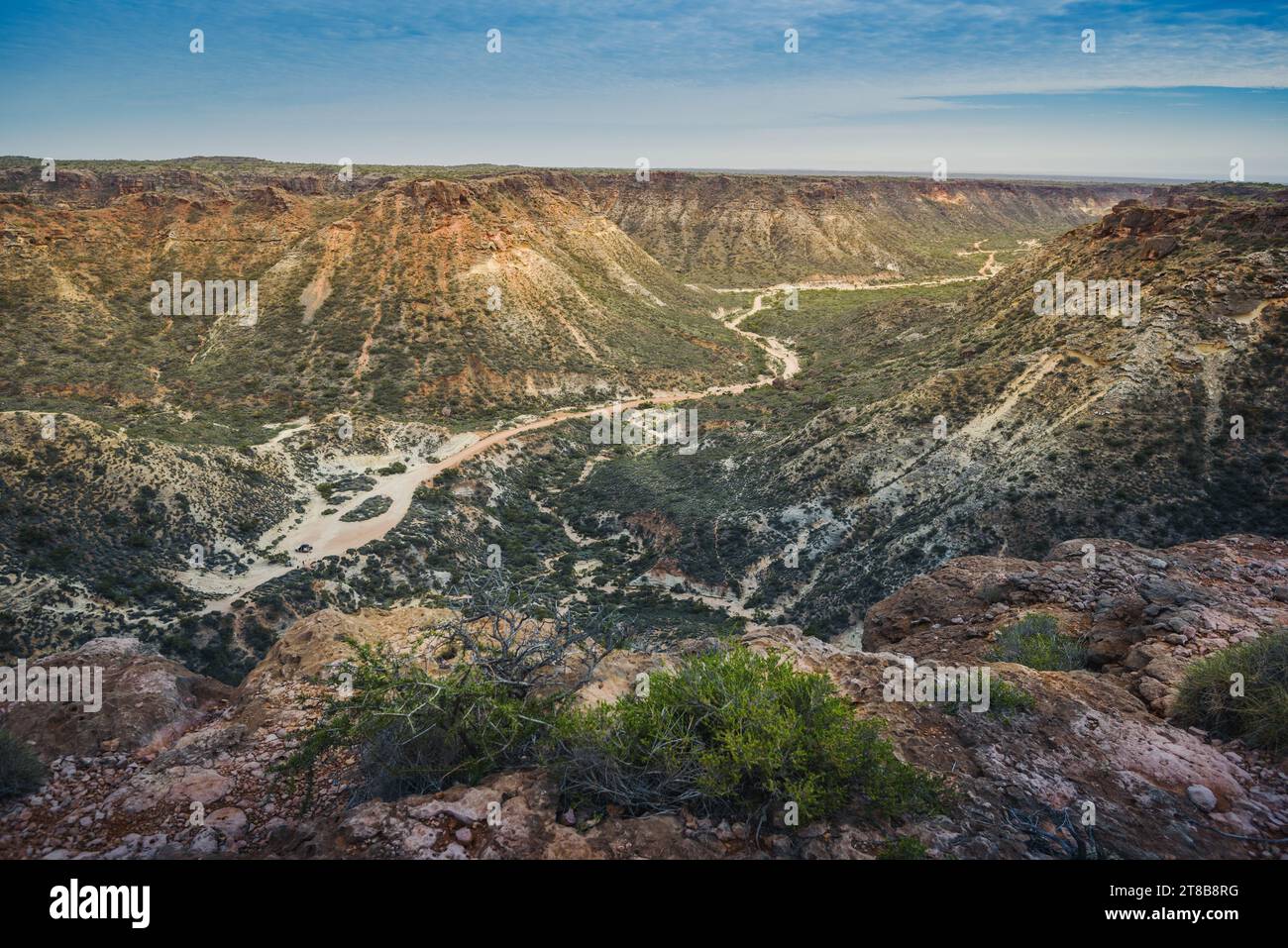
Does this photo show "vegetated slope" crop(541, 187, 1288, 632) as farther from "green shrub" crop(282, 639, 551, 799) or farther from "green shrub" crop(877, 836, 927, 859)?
"green shrub" crop(282, 639, 551, 799)

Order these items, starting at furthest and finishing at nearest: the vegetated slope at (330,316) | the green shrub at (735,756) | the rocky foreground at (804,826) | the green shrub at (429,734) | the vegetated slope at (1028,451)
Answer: the vegetated slope at (330,316) → the vegetated slope at (1028,451) → the green shrub at (429,734) → the green shrub at (735,756) → the rocky foreground at (804,826)

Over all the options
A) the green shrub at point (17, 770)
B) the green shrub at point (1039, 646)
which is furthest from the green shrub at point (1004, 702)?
the green shrub at point (17, 770)

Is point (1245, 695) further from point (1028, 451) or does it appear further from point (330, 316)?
point (330, 316)

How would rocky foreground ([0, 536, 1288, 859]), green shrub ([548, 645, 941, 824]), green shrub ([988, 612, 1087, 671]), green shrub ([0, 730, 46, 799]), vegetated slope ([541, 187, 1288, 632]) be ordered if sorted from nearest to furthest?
1. rocky foreground ([0, 536, 1288, 859])
2. green shrub ([548, 645, 941, 824])
3. green shrub ([0, 730, 46, 799])
4. green shrub ([988, 612, 1087, 671])
5. vegetated slope ([541, 187, 1288, 632])

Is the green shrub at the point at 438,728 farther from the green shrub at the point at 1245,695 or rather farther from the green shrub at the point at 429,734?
the green shrub at the point at 1245,695

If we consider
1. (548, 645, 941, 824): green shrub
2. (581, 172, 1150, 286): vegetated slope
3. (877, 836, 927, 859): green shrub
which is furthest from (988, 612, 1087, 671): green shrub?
(581, 172, 1150, 286): vegetated slope
